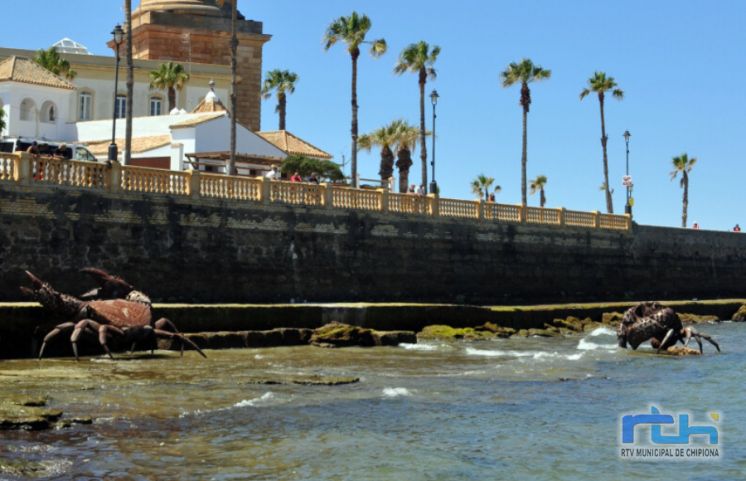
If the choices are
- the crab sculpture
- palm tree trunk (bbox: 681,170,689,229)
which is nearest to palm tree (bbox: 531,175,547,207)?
palm tree trunk (bbox: 681,170,689,229)

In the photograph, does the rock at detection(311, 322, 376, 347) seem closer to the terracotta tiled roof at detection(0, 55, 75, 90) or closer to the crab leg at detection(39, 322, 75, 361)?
the crab leg at detection(39, 322, 75, 361)

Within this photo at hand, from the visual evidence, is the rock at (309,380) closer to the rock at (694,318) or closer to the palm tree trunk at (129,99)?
the palm tree trunk at (129,99)

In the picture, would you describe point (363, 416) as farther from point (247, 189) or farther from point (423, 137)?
point (423, 137)

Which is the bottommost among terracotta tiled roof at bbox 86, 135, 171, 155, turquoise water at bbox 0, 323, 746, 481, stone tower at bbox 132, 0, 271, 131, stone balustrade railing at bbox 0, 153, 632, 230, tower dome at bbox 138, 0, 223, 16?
turquoise water at bbox 0, 323, 746, 481

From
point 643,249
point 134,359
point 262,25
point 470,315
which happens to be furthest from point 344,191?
point 262,25

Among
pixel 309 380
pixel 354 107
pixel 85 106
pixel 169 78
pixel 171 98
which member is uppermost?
pixel 169 78

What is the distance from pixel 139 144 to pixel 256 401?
30.8 metres

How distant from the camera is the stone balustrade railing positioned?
30.6 m

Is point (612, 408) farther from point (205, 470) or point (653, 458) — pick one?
point (205, 470)

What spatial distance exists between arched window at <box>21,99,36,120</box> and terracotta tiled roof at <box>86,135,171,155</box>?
3745 millimetres


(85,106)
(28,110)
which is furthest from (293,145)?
(85,106)

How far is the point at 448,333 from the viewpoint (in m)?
33.6

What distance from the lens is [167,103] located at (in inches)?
2436

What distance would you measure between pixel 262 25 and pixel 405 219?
3171 cm
